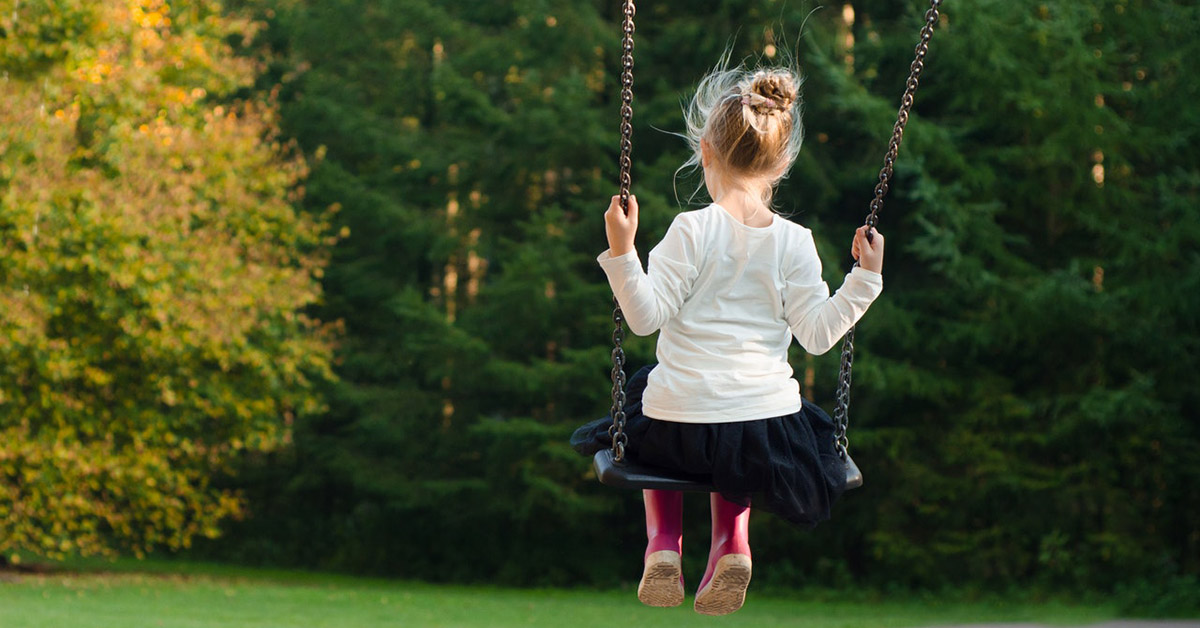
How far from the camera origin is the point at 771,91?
3385 millimetres

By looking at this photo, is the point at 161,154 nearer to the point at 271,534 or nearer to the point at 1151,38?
the point at 271,534

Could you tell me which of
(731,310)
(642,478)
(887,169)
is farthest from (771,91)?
(642,478)

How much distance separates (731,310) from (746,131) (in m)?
0.45

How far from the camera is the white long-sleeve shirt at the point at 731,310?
327 centimetres

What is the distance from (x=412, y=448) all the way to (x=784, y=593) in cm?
461

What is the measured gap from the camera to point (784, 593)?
14188mm

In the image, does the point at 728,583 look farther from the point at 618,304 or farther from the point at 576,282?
the point at 576,282

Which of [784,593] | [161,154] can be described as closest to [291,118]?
[161,154]

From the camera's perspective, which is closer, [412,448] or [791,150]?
[791,150]

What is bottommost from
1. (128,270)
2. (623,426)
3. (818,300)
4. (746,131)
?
(623,426)

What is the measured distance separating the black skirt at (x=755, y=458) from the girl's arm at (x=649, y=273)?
11.4 inches

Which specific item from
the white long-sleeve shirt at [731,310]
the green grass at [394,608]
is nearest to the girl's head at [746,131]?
the white long-sleeve shirt at [731,310]

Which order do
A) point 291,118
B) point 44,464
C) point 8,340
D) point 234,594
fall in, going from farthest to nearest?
point 291,118
point 234,594
point 44,464
point 8,340

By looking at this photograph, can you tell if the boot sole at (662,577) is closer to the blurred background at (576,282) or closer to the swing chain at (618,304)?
the swing chain at (618,304)
